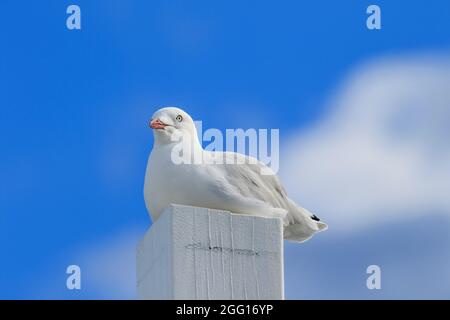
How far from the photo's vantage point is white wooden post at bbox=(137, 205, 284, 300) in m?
10.4

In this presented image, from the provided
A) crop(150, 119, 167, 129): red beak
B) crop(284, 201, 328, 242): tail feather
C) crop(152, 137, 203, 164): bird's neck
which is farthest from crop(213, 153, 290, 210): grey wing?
crop(150, 119, 167, 129): red beak

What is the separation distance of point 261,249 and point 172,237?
0.81 metres

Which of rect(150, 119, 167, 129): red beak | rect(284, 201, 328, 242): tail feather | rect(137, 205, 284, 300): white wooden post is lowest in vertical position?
rect(137, 205, 284, 300): white wooden post

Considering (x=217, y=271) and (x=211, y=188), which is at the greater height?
(x=211, y=188)

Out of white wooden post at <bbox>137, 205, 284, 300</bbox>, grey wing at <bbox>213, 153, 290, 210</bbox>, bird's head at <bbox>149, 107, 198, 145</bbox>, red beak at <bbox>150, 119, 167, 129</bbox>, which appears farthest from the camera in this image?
red beak at <bbox>150, 119, 167, 129</bbox>

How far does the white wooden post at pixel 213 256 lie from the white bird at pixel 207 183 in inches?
39.1

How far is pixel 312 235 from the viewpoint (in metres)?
12.9

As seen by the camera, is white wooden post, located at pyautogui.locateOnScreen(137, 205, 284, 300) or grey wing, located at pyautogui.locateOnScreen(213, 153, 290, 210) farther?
grey wing, located at pyautogui.locateOnScreen(213, 153, 290, 210)

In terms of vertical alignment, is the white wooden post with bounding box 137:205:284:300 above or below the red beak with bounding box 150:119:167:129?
below

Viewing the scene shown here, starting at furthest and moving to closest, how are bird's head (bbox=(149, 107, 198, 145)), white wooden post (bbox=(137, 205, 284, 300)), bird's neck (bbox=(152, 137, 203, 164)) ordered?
1. bird's head (bbox=(149, 107, 198, 145))
2. bird's neck (bbox=(152, 137, 203, 164))
3. white wooden post (bbox=(137, 205, 284, 300))

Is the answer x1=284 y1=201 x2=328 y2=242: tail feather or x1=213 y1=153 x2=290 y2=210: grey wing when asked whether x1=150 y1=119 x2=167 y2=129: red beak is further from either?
x1=284 y1=201 x2=328 y2=242: tail feather

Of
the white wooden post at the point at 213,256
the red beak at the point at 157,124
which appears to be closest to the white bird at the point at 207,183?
the red beak at the point at 157,124
